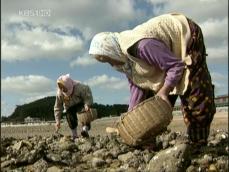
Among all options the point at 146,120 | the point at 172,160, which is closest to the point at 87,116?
the point at 146,120

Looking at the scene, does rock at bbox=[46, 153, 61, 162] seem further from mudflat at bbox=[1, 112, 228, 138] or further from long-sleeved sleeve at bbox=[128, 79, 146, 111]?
mudflat at bbox=[1, 112, 228, 138]

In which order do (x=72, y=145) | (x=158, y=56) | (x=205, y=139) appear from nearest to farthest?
(x=158, y=56), (x=205, y=139), (x=72, y=145)

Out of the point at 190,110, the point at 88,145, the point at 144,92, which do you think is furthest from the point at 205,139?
the point at 88,145

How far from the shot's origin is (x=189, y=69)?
475 centimetres

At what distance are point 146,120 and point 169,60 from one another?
0.47 meters

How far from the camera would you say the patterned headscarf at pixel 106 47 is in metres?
4.77

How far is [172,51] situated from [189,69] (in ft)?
0.77

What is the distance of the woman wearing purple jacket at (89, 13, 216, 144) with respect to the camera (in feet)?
15.4

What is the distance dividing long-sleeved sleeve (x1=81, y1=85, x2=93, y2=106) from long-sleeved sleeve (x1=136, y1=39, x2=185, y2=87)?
412 cm

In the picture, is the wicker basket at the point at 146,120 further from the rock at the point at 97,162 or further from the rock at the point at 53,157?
the rock at the point at 53,157

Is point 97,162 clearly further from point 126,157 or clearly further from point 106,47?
point 106,47

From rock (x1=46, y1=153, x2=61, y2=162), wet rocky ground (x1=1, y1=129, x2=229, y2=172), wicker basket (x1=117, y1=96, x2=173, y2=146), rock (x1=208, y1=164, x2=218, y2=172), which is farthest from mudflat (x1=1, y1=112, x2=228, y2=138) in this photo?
rock (x1=208, y1=164, x2=218, y2=172)

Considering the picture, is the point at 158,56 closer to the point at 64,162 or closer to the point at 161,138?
the point at 64,162

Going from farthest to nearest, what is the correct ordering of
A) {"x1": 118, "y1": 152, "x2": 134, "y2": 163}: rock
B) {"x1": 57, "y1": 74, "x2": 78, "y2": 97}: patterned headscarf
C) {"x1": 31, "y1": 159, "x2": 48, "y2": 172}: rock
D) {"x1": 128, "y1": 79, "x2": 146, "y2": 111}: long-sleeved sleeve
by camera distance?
{"x1": 57, "y1": 74, "x2": 78, "y2": 97}: patterned headscarf < {"x1": 128, "y1": 79, "x2": 146, "y2": 111}: long-sleeved sleeve < {"x1": 118, "y1": 152, "x2": 134, "y2": 163}: rock < {"x1": 31, "y1": 159, "x2": 48, "y2": 172}: rock
